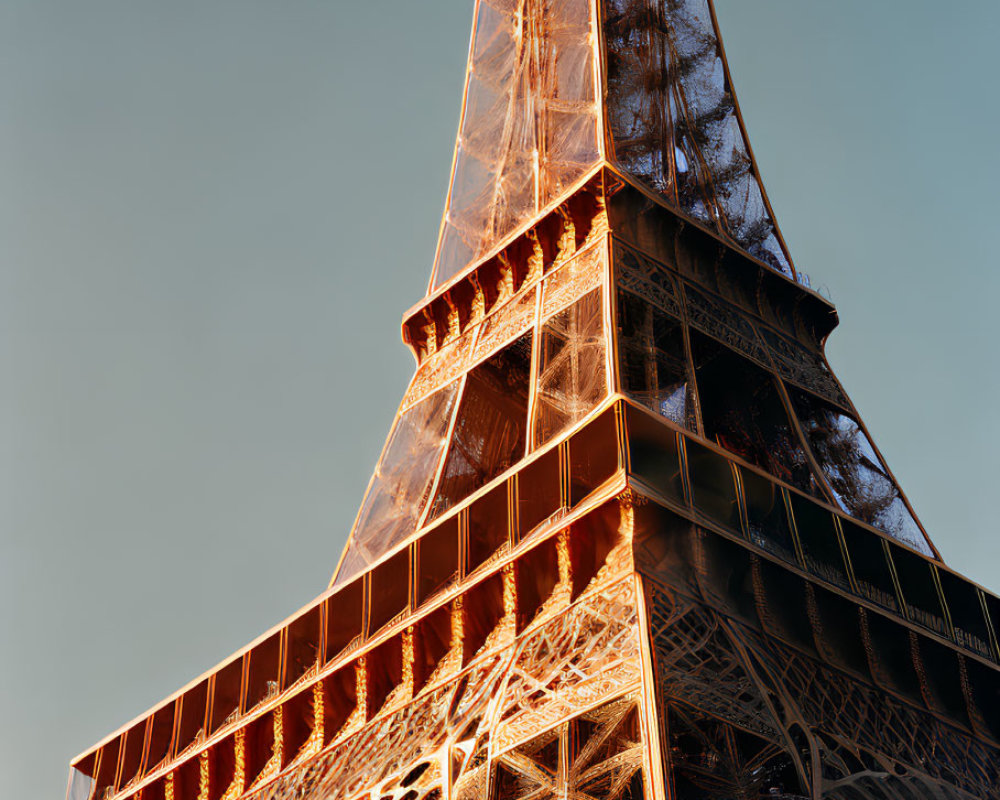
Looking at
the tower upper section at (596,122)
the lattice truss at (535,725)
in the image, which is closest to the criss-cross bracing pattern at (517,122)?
the tower upper section at (596,122)

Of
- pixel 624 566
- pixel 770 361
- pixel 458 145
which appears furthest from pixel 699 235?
pixel 624 566

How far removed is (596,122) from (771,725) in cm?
1532

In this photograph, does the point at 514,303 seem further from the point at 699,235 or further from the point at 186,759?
the point at 186,759

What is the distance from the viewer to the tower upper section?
3011 centimetres

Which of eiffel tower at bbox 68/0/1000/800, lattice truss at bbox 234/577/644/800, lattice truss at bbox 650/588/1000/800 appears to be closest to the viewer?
lattice truss at bbox 234/577/644/800

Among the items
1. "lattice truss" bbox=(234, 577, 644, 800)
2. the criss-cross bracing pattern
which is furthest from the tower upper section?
"lattice truss" bbox=(234, 577, 644, 800)

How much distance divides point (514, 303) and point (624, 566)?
10.2 meters

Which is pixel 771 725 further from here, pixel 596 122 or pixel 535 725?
pixel 596 122

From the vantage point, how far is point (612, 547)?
1889 centimetres

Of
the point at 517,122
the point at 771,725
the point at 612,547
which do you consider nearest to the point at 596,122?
the point at 517,122

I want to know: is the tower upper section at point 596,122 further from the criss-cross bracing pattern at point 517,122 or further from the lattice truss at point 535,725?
the lattice truss at point 535,725

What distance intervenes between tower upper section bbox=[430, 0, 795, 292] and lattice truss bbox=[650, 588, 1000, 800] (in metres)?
11.3

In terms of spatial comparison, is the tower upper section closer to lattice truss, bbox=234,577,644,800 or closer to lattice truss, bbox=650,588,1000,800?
lattice truss, bbox=234,577,644,800

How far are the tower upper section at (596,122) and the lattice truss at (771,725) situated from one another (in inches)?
443
